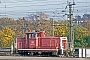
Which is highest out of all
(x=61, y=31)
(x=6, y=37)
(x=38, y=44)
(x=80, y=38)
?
(x=61, y=31)

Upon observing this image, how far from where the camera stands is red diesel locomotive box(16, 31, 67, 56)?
31.2 m

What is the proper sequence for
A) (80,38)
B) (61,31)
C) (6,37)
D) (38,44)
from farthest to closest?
(80,38), (6,37), (61,31), (38,44)

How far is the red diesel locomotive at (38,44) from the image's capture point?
31.2 m

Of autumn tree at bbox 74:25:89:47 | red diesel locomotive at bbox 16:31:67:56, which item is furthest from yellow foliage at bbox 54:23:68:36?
red diesel locomotive at bbox 16:31:67:56

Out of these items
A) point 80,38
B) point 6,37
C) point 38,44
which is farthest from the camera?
point 80,38

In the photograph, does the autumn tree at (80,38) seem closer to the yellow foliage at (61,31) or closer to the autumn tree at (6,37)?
the yellow foliage at (61,31)

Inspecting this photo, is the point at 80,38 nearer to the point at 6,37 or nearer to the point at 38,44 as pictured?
the point at 6,37

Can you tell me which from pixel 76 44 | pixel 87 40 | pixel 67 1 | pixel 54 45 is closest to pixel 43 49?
pixel 54 45

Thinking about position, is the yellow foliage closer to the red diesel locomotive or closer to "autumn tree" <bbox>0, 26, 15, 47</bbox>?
"autumn tree" <bbox>0, 26, 15, 47</bbox>

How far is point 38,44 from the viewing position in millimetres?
32094

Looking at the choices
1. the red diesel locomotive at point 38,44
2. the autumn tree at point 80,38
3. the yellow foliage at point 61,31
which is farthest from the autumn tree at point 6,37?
the red diesel locomotive at point 38,44

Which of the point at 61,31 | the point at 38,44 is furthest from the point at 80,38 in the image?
the point at 38,44

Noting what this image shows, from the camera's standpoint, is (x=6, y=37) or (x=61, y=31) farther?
(x=6, y=37)

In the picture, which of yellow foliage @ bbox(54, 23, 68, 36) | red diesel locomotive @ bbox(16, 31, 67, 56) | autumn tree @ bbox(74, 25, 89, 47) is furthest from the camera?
yellow foliage @ bbox(54, 23, 68, 36)
